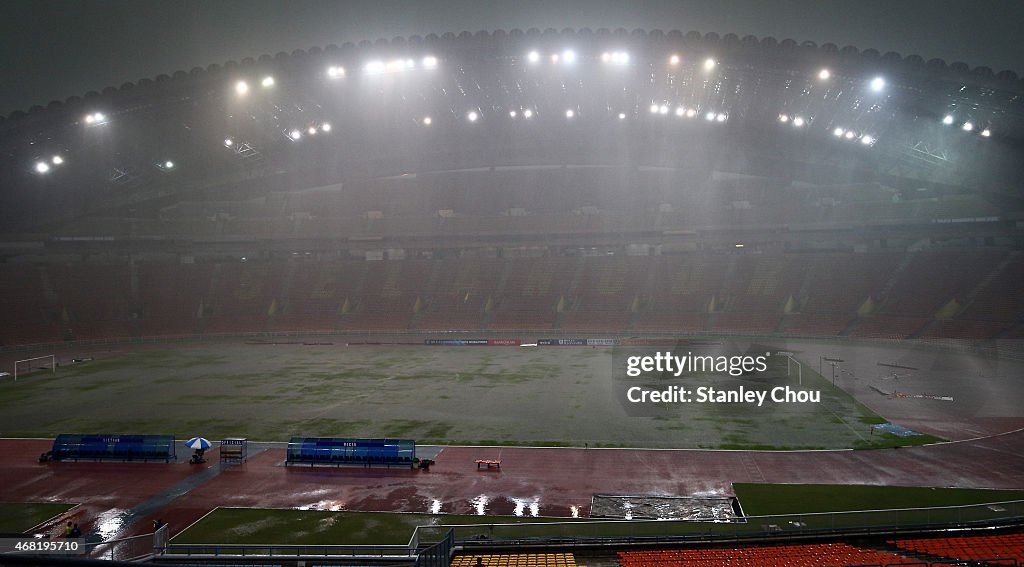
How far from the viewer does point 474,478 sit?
2002 cm

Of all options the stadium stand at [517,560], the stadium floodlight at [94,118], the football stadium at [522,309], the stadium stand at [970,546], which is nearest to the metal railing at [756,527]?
the football stadium at [522,309]

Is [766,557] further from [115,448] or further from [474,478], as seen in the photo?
[115,448]

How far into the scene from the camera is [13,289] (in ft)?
195

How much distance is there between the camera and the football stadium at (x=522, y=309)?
664 inches

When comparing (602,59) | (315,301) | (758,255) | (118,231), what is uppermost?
(602,59)

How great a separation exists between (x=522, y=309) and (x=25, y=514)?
50.6 meters

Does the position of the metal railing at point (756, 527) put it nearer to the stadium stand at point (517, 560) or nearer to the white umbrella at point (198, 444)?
the stadium stand at point (517, 560)

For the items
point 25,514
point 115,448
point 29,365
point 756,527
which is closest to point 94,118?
point 29,365

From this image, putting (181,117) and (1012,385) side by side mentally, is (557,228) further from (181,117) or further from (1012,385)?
(1012,385)

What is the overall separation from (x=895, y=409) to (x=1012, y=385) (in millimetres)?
11137

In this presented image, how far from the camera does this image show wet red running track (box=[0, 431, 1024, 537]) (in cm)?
1784

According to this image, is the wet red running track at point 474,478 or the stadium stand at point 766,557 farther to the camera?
the wet red running track at point 474,478

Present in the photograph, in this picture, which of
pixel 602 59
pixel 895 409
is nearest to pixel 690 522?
pixel 895 409

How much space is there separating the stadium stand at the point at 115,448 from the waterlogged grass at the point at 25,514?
4091mm
